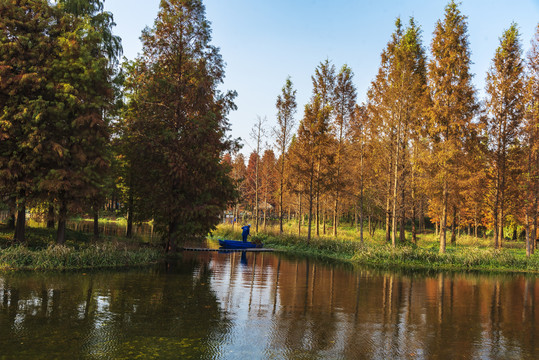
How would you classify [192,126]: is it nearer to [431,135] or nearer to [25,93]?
[25,93]

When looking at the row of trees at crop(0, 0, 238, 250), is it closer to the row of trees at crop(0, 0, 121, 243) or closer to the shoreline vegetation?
the row of trees at crop(0, 0, 121, 243)

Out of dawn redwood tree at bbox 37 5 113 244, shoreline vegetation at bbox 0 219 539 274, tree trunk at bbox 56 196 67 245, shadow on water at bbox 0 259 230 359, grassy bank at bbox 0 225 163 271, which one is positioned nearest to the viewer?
shadow on water at bbox 0 259 230 359

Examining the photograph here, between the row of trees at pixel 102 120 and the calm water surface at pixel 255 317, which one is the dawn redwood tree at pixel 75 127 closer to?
the row of trees at pixel 102 120

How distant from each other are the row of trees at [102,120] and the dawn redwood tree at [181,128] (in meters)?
0.06

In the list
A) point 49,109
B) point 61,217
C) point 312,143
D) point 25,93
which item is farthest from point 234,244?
point 25,93

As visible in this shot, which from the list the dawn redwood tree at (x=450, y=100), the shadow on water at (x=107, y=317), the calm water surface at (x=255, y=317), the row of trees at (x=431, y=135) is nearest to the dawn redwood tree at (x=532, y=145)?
the row of trees at (x=431, y=135)

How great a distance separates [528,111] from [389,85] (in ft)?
34.6

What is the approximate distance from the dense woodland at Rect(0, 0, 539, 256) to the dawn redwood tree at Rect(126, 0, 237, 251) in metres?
0.07

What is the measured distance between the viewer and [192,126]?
19.7m

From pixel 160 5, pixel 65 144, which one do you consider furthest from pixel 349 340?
pixel 160 5

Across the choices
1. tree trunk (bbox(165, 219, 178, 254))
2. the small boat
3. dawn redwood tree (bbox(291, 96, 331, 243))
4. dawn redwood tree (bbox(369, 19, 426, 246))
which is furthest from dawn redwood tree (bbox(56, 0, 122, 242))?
dawn redwood tree (bbox(369, 19, 426, 246))

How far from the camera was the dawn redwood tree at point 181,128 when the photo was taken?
1923 cm

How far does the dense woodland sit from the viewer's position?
15.5m

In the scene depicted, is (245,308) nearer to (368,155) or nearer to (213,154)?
(213,154)
